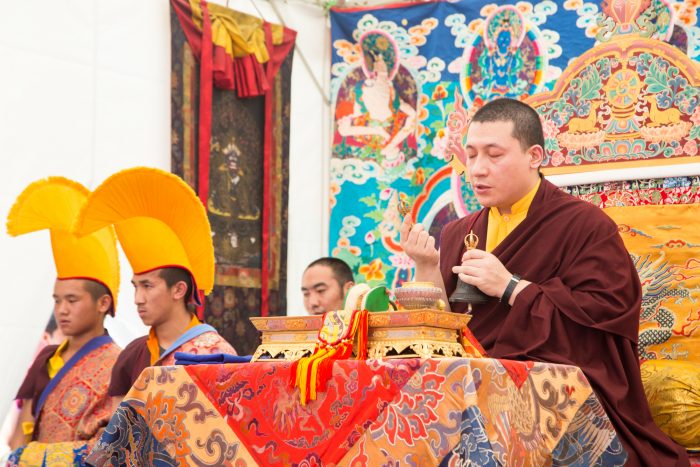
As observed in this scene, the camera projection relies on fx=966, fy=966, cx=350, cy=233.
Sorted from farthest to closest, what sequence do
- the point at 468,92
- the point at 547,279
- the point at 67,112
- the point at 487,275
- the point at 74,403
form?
1. the point at 468,92
2. the point at 67,112
3. the point at 74,403
4. the point at 547,279
5. the point at 487,275

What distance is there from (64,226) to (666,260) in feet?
7.99

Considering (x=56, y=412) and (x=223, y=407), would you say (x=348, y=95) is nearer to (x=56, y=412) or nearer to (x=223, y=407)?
(x=56, y=412)

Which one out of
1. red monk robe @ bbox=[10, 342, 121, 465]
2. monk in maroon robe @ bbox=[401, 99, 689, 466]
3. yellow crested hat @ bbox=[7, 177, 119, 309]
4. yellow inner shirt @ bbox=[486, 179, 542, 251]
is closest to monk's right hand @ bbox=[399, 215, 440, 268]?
monk in maroon robe @ bbox=[401, 99, 689, 466]

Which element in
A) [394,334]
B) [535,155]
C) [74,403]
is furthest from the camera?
[74,403]

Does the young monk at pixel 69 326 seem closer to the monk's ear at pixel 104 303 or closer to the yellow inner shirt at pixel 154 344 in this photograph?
the monk's ear at pixel 104 303

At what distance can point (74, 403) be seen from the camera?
3852mm

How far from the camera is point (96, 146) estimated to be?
4582mm

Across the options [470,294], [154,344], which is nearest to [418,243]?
[470,294]

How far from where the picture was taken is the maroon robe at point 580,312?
2.53m

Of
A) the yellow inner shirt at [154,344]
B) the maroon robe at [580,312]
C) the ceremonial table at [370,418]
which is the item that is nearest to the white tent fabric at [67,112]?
the yellow inner shirt at [154,344]

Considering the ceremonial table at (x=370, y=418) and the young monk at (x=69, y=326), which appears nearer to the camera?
the ceremonial table at (x=370, y=418)

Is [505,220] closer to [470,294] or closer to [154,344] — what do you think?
[470,294]

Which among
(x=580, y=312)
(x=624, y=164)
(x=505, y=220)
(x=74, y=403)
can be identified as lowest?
(x=74, y=403)

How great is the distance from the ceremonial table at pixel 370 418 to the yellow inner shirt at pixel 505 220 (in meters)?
0.79
